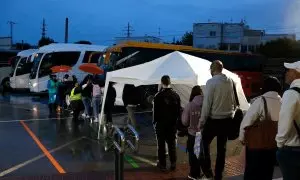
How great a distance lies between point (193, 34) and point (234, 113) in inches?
3497

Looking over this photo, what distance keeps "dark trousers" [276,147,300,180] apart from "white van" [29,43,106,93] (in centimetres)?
2231

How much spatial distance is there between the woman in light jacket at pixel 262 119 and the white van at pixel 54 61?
69.2ft

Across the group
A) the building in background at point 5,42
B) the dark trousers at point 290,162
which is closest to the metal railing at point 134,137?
the dark trousers at point 290,162

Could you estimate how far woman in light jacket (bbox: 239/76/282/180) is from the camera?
208 inches

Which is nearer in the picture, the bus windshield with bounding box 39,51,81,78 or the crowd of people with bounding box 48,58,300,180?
the crowd of people with bounding box 48,58,300,180

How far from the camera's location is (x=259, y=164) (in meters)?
5.41

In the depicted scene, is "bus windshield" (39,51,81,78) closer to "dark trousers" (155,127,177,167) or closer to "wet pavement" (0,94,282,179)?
"wet pavement" (0,94,282,179)

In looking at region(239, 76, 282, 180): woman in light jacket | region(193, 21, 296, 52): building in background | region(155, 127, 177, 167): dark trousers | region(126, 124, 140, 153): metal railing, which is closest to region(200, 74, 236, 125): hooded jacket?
region(239, 76, 282, 180): woman in light jacket

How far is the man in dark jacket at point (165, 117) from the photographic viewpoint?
25.7ft

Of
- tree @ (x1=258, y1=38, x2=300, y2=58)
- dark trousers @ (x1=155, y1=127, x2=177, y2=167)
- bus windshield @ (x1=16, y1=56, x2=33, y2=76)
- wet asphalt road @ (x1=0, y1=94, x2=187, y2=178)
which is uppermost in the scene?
tree @ (x1=258, y1=38, x2=300, y2=58)

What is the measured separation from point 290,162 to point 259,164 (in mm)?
1260

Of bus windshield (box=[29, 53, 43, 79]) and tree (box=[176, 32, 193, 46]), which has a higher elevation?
tree (box=[176, 32, 193, 46])

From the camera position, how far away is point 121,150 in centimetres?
505

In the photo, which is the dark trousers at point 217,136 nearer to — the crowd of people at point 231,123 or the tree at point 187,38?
the crowd of people at point 231,123
